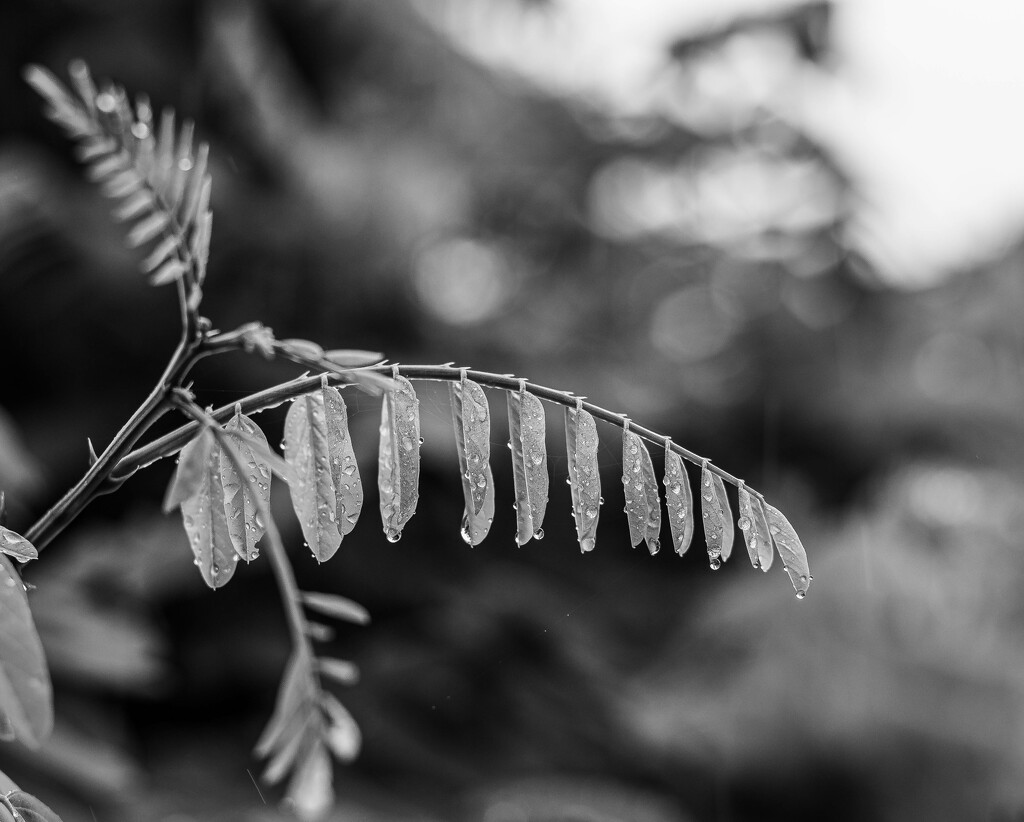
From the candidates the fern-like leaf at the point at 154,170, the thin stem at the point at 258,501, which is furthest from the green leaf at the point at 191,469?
the fern-like leaf at the point at 154,170

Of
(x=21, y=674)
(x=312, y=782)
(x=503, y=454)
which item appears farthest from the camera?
(x=503, y=454)

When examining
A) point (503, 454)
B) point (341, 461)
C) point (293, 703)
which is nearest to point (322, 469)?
point (341, 461)

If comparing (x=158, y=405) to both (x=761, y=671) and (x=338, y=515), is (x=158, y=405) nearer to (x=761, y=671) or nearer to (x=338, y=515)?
(x=338, y=515)

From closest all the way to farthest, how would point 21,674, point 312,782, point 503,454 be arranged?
point 21,674 < point 312,782 < point 503,454

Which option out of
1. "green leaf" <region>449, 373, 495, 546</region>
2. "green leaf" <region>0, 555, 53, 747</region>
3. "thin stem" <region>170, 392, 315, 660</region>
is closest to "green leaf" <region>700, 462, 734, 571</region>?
"green leaf" <region>449, 373, 495, 546</region>

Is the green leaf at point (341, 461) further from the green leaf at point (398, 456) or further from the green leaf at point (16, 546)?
the green leaf at point (16, 546)

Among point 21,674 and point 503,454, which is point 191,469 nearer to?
point 21,674
